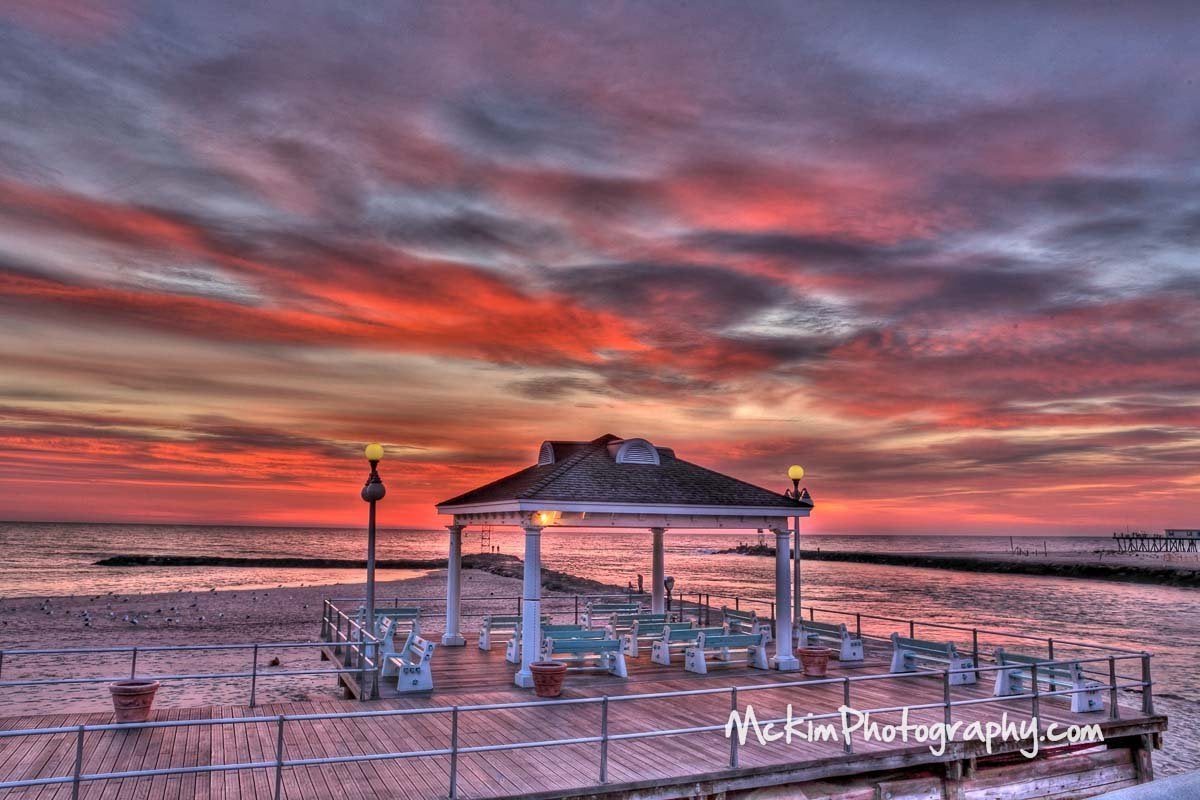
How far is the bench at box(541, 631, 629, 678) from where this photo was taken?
15289 mm

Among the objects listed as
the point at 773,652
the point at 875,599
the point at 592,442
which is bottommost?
the point at 875,599

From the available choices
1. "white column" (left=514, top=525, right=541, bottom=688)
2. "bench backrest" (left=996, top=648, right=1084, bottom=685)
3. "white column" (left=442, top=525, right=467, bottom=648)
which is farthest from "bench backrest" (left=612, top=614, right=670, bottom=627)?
"bench backrest" (left=996, top=648, right=1084, bottom=685)

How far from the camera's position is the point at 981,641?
126 feet

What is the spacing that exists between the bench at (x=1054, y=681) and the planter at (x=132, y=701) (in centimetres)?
1344

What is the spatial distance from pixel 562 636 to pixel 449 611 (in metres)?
3.82

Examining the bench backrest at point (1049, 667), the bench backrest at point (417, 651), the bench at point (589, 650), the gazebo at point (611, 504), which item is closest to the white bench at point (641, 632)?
the bench at point (589, 650)

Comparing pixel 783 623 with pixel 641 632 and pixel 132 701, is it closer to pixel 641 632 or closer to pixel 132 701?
pixel 641 632

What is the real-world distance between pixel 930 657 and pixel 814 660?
2405mm

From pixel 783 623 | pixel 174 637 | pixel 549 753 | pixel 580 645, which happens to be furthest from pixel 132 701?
pixel 174 637

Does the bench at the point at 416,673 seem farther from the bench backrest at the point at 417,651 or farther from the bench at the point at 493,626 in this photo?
the bench at the point at 493,626

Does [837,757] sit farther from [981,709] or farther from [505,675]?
[505,675]

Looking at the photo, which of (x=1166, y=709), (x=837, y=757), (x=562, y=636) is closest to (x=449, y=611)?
(x=562, y=636)

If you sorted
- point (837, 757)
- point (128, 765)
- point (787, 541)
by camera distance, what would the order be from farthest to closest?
1. point (787, 541)
2. point (837, 757)
3. point (128, 765)

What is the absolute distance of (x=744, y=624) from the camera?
20062 mm
